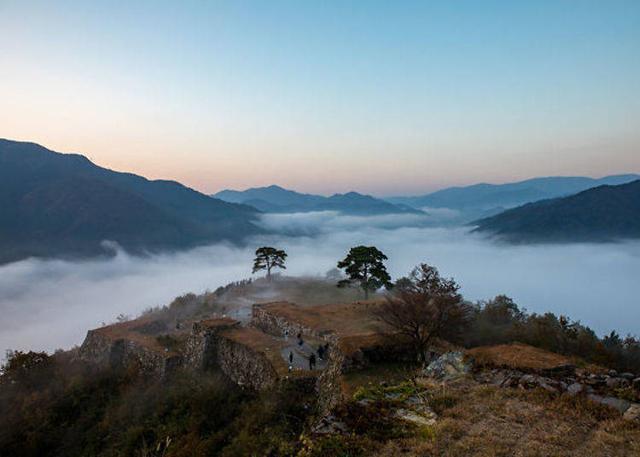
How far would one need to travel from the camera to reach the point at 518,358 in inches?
535

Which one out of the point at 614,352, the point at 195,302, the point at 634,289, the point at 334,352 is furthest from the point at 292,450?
the point at 634,289

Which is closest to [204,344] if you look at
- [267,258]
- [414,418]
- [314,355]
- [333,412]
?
[314,355]

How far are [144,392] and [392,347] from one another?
60.2 feet

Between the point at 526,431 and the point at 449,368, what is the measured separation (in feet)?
15.9

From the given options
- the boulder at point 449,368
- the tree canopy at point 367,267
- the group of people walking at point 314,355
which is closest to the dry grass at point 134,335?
the group of people walking at point 314,355

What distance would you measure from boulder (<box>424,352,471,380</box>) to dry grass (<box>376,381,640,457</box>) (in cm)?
256

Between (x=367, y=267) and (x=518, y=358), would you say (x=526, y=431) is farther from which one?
(x=367, y=267)

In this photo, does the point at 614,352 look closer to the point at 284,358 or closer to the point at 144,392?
the point at 284,358

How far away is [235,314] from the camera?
4278 cm

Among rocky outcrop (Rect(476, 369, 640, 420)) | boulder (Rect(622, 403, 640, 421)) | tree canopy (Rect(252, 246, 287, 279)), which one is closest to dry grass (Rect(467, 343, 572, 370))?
rocky outcrop (Rect(476, 369, 640, 420))

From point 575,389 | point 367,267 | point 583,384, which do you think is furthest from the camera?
point 367,267

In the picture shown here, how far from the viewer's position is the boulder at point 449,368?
12703mm

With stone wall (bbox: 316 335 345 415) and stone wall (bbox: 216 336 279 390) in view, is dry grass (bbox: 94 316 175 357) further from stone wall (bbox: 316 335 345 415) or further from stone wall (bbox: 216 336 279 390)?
stone wall (bbox: 316 335 345 415)

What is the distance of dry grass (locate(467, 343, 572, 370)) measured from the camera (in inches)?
499
